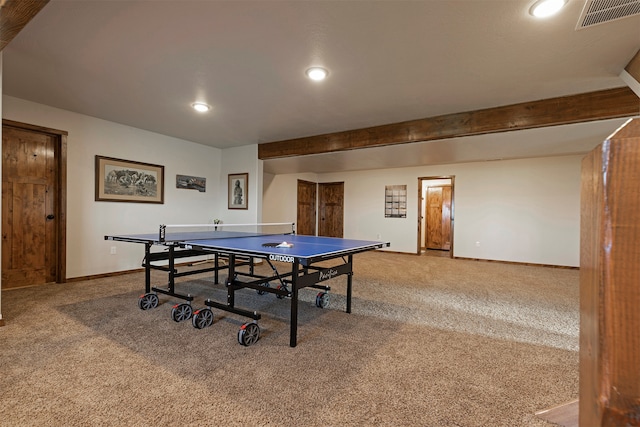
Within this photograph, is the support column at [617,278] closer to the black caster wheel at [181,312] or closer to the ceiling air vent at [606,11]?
the ceiling air vent at [606,11]

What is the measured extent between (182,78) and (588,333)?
139 inches

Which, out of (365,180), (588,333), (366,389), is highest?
(365,180)

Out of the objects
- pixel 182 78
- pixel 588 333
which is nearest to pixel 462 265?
pixel 182 78

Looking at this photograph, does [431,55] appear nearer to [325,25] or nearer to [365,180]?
[325,25]

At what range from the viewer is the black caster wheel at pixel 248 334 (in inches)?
92.1

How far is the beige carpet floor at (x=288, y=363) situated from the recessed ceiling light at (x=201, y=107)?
2.38 metres

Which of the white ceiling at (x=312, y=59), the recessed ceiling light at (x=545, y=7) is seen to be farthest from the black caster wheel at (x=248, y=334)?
the recessed ceiling light at (x=545, y=7)

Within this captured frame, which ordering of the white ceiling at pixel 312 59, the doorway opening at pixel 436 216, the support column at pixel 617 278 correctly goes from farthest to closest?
the doorway opening at pixel 436 216 → the white ceiling at pixel 312 59 → the support column at pixel 617 278

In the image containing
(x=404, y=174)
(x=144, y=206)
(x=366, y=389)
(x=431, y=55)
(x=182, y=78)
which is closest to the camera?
(x=366, y=389)

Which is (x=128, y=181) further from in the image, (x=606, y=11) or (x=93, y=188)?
(x=606, y=11)

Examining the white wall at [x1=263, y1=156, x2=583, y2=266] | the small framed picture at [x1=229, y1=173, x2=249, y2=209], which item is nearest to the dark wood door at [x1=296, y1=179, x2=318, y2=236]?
the white wall at [x1=263, y1=156, x2=583, y2=266]

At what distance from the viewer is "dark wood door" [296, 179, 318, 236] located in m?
8.59

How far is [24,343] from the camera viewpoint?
2.32 meters

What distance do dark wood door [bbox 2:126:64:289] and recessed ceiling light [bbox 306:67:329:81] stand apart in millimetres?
3729
